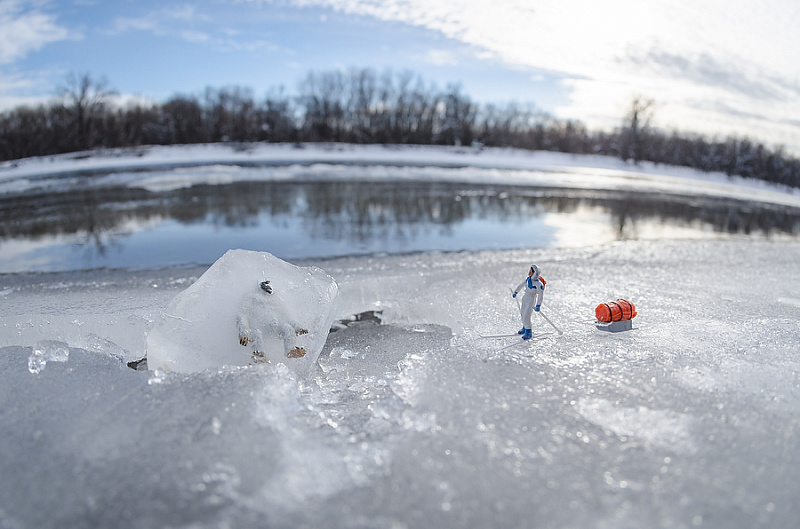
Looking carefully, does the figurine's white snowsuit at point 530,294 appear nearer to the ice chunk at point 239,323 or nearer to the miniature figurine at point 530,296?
the miniature figurine at point 530,296

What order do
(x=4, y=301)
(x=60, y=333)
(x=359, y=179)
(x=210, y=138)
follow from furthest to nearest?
(x=210, y=138) < (x=359, y=179) < (x=4, y=301) < (x=60, y=333)

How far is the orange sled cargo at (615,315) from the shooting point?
4.17m

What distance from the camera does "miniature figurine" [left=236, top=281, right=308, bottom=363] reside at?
340 cm

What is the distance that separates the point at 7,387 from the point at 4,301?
2850 millimetres

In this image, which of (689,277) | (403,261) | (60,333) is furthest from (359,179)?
(60,333)

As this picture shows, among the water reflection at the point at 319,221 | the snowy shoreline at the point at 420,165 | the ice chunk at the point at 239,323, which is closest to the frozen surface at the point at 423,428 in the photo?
the ice chunk at the point at 239,323

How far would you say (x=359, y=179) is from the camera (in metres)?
19.8

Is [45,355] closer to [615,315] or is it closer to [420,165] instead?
[615,315]

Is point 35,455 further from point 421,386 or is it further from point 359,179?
point 359,179

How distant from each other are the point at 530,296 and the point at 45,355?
3587mm

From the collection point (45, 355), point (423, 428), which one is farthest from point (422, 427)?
point (45, 355)

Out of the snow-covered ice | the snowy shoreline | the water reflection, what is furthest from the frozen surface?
the snowy shoreline

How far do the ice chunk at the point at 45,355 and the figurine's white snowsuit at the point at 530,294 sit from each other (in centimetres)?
336

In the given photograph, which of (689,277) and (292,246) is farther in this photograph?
(292,246)
